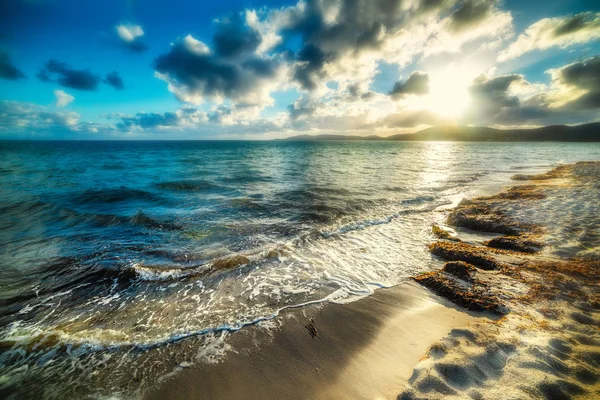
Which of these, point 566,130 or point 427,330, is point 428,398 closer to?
point 427,330

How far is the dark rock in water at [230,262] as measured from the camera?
7.50 m

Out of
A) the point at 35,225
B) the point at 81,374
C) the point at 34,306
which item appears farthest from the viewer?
the point at 35,225

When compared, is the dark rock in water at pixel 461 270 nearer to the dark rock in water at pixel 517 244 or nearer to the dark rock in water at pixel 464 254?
the dark rock in water at pixel 464 254

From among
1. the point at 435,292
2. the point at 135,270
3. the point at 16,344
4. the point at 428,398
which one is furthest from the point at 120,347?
the point at 435,292

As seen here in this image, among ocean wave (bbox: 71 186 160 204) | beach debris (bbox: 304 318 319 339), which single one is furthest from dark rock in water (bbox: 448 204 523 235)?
ocean wave (bbox: 71 186 160 204)

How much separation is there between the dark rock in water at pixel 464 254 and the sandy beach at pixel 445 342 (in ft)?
0.17

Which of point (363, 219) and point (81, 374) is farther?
point (363, 219)

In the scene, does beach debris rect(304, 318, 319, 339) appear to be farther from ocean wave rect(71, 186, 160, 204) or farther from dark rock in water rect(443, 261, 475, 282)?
ocean wave rect(71, 186, 160, 204)

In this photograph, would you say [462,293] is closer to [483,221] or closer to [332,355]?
[332,355]

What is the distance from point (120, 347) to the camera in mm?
4418

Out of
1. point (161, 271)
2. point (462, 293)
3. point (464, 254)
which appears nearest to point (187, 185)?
point (161, 271)

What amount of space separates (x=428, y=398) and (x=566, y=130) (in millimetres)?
296790

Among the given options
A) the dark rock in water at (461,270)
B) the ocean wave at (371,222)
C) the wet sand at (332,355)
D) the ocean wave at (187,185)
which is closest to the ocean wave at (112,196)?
the ocean wave at (187,185)

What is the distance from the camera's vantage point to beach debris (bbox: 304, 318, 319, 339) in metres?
4.65
